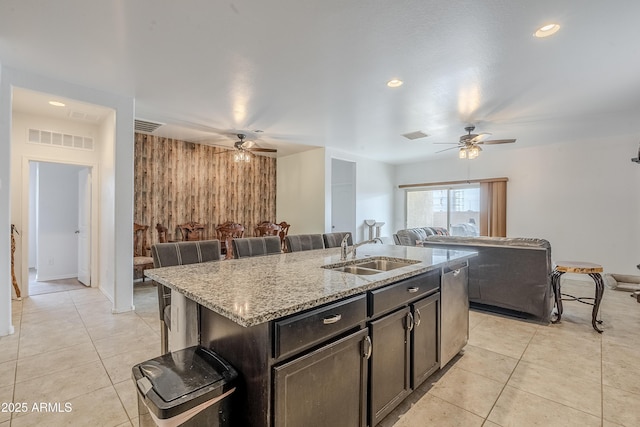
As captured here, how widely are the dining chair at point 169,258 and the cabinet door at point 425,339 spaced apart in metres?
1.65

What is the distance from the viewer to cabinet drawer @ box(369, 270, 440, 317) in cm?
159

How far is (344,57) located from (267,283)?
213 centimetres

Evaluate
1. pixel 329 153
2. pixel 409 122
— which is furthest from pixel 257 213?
pixel 409 122

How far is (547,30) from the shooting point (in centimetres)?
220

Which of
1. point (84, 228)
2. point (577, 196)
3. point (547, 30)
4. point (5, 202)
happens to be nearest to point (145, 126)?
point (84, 228)

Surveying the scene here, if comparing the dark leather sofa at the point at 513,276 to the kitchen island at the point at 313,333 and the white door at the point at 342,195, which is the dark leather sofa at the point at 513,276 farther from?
the white door at the point at 342,195

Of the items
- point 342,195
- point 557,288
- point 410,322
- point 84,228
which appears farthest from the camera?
point 342,195

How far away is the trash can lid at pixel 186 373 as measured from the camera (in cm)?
113

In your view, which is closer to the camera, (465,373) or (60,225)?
(465,373)

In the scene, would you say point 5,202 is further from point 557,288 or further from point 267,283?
point 557,288

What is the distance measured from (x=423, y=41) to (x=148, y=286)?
204 inches

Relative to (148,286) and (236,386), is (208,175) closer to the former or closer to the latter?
(148,286)

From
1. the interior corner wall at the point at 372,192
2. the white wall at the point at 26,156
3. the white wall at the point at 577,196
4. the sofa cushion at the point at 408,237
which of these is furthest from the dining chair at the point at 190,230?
the white wall at the point at 577,196

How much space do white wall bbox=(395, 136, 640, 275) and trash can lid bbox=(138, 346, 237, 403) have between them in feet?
21.8
